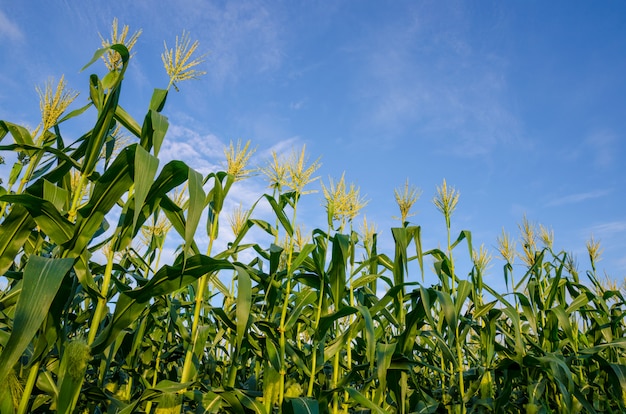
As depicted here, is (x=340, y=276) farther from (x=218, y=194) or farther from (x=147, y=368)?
(x=147, y=368)

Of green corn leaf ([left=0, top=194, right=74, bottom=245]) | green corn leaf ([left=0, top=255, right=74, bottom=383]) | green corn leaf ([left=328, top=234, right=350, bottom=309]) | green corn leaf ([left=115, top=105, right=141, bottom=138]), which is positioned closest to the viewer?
green corn leaf ([left=0, top=255, right=74, bottom=383])

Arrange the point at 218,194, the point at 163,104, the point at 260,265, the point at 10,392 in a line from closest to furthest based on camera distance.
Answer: the point at 10,392, the point at 163,104, the point at 218,194, the point at 260,265

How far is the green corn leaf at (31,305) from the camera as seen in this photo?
130 centimetres

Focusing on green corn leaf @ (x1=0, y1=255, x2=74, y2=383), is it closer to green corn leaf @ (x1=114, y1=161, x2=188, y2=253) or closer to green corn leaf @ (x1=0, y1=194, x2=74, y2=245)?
green corn leaf @ (x1=0, y1=194, x2=74, y2=245)

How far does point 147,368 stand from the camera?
10.7 feet

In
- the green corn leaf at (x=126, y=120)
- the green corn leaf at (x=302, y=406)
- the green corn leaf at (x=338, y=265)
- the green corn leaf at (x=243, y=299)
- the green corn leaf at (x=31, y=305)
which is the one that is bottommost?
the green corn leaf at (x=302, y=406)

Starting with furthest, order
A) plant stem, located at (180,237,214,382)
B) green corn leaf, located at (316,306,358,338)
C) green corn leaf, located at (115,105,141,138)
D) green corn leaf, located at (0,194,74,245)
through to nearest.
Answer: green corn leaf, located at (316,306,358,338) → plant stem, located at (180,237,214,382) → green corn leaf, located at (115,105,141,138) → green corn leaf, located at (0,194,74,245)

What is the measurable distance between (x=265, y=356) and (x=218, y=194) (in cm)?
108

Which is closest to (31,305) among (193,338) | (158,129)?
(158,129)

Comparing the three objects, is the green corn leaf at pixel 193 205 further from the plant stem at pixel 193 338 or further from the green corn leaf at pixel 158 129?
the plant stem at pixel 193 338

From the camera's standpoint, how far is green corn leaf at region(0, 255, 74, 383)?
1305 mm

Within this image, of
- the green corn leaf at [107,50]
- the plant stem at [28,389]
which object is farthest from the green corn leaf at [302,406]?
the green corn leaf at [107,50]

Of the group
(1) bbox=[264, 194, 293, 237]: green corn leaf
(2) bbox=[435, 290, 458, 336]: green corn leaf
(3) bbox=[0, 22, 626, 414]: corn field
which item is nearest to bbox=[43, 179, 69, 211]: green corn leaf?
(3) bbox=[0, 22, 626, 414]: corn field

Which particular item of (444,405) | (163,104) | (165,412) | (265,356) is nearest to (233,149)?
(163,104)
